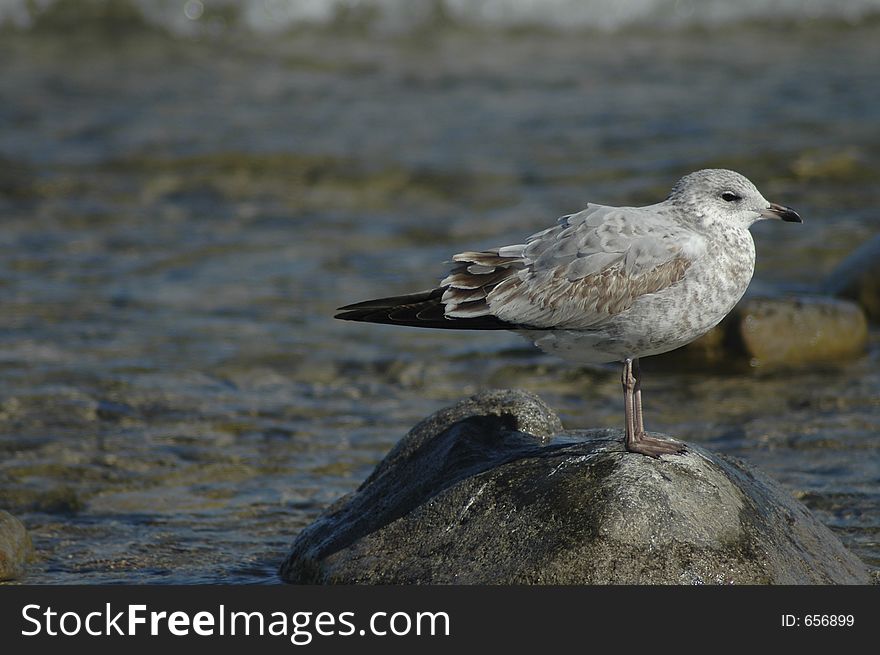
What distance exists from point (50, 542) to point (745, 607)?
3248 mm

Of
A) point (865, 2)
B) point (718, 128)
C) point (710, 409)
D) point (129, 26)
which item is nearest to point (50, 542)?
point (710, 409)

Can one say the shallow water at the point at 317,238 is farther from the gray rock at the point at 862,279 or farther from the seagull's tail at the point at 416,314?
the seagull's tail at the point at 416,314

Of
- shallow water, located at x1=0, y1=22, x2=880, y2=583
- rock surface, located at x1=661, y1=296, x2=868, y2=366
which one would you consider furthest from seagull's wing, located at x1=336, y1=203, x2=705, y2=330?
rock surface, located at x1=661, y1=296, x2=868, y2=366

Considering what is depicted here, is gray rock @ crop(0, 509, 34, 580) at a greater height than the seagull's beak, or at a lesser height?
lesser

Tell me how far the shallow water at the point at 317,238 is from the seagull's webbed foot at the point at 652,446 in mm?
1216

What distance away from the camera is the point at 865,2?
1756cm

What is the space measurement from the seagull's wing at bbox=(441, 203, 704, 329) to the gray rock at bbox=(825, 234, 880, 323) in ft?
14.5

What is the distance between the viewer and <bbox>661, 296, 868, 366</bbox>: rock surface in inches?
332

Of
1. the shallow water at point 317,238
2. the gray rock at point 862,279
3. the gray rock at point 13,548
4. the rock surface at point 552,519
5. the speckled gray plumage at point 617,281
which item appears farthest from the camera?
the gray rock at point 862,279

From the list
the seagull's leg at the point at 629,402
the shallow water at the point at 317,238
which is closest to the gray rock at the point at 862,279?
the shallow water at the point at 317,238

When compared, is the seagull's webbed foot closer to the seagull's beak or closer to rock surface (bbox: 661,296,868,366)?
the seagull's beak

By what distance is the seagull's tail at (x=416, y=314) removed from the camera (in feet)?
16.9

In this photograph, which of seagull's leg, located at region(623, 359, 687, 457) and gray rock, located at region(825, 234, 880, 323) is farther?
gray rock, located at region(825, 234, 880, 323)

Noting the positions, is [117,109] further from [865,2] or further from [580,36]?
[865,2]
